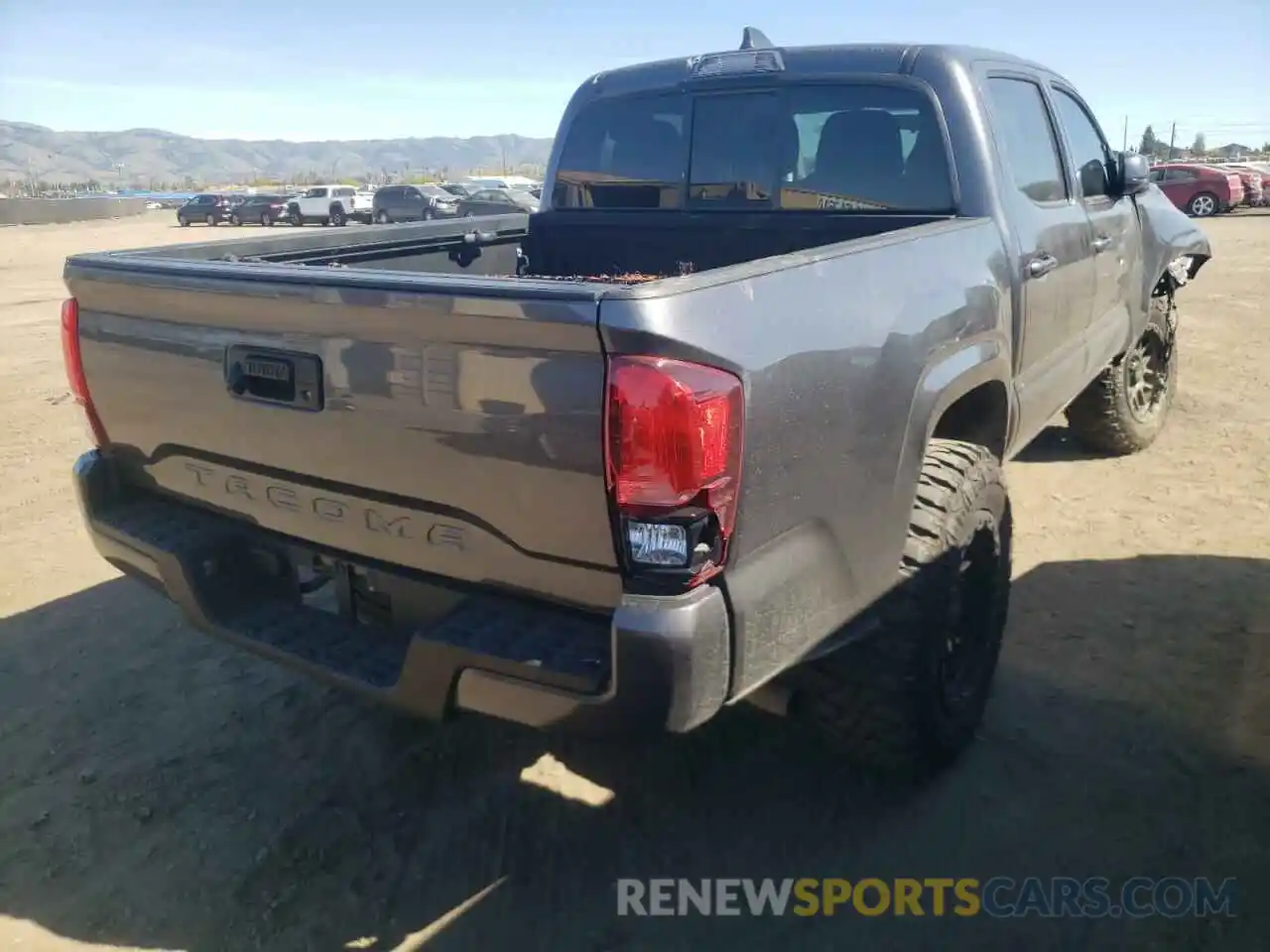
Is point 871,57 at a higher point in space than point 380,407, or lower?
higher

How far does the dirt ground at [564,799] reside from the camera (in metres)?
2.52

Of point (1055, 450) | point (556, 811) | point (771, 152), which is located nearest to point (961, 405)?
point (771, 152)

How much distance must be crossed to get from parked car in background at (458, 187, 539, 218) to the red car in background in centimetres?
1687

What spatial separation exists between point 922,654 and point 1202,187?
28.0 m

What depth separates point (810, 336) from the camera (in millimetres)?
2176

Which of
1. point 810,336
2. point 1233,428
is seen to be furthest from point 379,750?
point 1233,428

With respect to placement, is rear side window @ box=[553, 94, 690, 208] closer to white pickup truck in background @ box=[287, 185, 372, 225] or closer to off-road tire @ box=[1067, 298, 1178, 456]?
off-road tire @ box=[1067, 298, 1178, 456]

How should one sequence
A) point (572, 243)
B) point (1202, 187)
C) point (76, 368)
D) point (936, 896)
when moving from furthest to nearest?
point (1202, 187) < point (572, 243) < point (76, 368) < point (936, 896)

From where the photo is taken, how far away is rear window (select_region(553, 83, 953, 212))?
3.50 m

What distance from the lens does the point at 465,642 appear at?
2117 millimetres

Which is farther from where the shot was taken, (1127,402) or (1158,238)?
(1127,402)

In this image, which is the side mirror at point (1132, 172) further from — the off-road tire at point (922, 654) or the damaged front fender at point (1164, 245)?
the off-road tire at point (922, 654)

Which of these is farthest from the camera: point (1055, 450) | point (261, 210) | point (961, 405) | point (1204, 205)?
point (261, 210)

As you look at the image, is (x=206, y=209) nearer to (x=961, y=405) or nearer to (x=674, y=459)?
(x=961, y=405)
